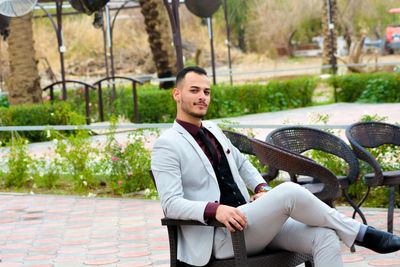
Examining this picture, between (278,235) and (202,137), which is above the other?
(202,137)

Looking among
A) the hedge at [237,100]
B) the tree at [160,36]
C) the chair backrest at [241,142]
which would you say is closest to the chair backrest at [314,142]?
the chair backrest at [241,142]

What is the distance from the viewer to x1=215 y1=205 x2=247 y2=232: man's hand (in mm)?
2771

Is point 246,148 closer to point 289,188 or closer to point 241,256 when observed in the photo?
point 289,188

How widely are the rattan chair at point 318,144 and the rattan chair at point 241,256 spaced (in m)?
1.28

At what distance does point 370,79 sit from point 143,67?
18.5 m

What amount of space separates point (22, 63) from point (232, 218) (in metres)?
11.0

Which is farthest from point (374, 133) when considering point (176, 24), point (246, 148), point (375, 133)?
point (176, 24)

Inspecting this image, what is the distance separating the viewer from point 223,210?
110 inches

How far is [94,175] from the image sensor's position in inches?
293

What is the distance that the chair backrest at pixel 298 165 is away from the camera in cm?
366

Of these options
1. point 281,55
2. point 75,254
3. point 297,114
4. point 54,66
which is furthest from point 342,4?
point 75,254

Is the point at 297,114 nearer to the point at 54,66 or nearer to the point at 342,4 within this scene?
the point at 54,66

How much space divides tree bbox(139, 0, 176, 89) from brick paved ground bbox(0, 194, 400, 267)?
8556mm

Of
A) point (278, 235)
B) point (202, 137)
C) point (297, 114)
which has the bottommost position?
point (297, 114)
